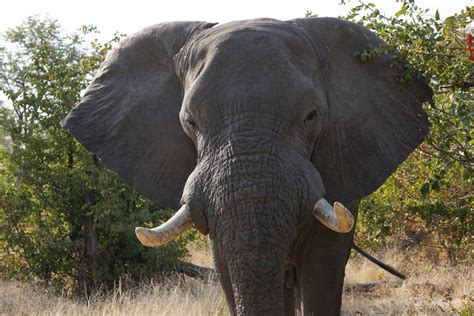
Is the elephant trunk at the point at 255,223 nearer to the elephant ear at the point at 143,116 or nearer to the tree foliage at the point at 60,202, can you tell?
the elephant ear at the point at 143,116

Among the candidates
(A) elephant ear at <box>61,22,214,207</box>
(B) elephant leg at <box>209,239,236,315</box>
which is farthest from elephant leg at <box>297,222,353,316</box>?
(A) elephant ear at <box>61,22,214,207</box>

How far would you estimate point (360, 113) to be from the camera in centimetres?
575

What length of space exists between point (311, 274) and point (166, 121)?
4.58 ft

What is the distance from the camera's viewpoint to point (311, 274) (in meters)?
5.78

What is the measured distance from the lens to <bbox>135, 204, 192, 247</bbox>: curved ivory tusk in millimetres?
4613

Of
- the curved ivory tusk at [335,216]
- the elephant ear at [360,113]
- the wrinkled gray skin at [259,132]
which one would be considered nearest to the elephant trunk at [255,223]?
the wrinkled gray skin at [259,132]

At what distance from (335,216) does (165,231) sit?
0.91m

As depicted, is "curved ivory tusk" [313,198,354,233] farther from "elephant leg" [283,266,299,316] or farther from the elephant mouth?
"elephant leg" [283,266,299,316]

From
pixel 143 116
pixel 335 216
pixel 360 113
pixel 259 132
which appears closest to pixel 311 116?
pixel 259 132

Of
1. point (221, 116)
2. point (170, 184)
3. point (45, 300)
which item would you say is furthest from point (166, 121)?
point (45, 300)

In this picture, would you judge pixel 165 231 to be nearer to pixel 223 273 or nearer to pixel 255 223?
pixel 255 223

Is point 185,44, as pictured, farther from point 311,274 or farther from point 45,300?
point 45,300

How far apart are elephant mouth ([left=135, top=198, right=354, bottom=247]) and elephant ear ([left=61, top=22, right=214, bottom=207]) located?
0.97 m

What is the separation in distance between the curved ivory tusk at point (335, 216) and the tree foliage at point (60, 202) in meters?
5.81
